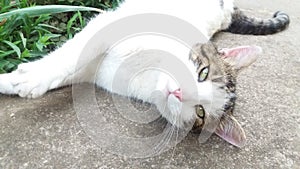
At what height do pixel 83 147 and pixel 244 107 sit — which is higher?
pixel 83 147

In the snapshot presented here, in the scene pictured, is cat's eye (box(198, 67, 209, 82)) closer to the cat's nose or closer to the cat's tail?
the cat's nose

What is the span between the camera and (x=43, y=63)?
1511 mm

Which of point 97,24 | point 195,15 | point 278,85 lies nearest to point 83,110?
point 97,24

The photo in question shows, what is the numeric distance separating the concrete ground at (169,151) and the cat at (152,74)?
63 mm

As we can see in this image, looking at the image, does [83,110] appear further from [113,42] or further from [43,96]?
[113,42]

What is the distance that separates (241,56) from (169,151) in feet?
1.65

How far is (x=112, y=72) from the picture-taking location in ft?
5.19

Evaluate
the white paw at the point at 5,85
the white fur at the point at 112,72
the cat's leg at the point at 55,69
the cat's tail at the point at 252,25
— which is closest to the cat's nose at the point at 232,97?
the white fur at the point at 112,72

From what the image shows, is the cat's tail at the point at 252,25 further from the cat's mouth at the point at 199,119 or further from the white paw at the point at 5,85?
the white paw at the point at 5,85

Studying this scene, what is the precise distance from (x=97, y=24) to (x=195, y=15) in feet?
1.75

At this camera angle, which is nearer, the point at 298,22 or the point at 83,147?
the point at 83,147

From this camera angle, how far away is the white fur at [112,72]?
136cm

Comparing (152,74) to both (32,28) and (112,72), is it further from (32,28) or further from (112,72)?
(32,28)

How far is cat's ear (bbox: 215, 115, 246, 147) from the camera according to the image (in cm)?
136
